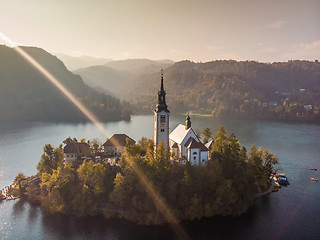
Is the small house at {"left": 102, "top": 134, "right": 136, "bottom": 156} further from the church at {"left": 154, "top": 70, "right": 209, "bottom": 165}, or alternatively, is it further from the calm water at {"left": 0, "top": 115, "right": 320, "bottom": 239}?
the calm water at {"left": 0, "top": 115, "right": 320, "bottom": 239}

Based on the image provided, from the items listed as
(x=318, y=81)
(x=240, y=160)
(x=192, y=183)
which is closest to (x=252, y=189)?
(x=240, y=160)

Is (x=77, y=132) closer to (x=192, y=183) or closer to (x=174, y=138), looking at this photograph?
(x=174, y=138)

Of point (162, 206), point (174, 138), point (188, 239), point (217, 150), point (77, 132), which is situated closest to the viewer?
point (188, 239)

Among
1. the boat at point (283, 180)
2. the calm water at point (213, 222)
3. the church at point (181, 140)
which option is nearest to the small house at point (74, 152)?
the calm water at point (213, 222)

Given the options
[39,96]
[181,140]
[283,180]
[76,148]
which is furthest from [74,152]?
[39,96]

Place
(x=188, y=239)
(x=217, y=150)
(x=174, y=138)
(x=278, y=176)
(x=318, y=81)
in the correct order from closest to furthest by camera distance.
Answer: (x=188, y=239)
(x=217, y=150)
(x=174, y=138)
(x=278, y=176)
(x=318, y=81)

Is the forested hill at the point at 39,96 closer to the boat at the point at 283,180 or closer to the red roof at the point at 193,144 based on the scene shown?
the boat at the point at 283,180

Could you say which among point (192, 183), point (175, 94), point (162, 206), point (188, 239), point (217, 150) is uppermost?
point (175, 94)
